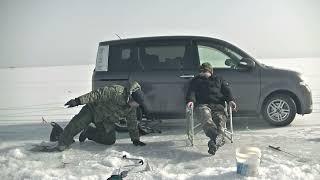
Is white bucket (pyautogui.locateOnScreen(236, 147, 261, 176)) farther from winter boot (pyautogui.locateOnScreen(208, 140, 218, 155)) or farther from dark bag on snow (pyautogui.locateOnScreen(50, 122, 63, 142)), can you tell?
dark bag on snow (pyautogui.locateOnScreen(50, 122, 63, 142))

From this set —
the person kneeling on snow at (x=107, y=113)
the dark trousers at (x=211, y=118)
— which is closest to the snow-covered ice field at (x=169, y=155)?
the person kneeling on snow at (x=107, y=113)

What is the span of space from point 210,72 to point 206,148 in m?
1.39

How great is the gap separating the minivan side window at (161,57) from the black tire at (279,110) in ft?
6.15

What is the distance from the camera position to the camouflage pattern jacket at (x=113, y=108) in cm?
761

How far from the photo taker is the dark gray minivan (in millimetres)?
8797

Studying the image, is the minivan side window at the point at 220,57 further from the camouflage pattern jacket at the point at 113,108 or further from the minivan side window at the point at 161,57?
the camouflage pattern jacket at the point at 113,108

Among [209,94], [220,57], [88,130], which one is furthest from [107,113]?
[220,57]

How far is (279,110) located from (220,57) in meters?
1.53

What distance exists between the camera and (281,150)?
7.19 meters

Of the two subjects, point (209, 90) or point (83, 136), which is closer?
point (209, 90)

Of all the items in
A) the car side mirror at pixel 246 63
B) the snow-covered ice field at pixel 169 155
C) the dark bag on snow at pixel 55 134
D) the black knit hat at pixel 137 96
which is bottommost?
the snow-covered ice field at pixel 169 155

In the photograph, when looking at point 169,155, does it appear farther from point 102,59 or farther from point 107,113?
point 102,59

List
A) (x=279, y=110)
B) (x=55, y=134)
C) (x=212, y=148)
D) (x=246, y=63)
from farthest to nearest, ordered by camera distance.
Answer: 1. (x=279, y=110)
2. (x=246, y=63)
3. (x=55, y=134)
4. (x=212, y=148)

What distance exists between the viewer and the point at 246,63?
8812 mm
